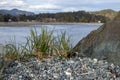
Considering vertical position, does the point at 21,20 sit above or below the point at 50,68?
below

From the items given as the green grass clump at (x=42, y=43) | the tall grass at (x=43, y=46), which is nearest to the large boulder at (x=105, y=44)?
→ the tall grass at (x=43, y=46)

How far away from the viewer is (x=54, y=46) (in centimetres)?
824

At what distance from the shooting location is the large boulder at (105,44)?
7.30 metres

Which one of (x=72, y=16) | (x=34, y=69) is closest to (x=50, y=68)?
(x=34, y=69)

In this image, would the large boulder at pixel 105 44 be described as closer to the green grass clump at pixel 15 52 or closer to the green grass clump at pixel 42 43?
the green grass clump at pixel 42 43

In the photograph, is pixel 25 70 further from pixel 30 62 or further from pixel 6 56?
pixel 6 56

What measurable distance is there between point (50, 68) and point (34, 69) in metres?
0.31

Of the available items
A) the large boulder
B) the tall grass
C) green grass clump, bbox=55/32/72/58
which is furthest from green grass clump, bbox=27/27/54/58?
the large boulder

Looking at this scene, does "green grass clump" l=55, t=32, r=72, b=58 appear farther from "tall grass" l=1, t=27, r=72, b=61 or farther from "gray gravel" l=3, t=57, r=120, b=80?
"gray gravel" l=3, t=57, r=120, b=80

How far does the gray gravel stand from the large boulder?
9.3 inches

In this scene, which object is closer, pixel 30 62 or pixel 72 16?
pixel 30 62

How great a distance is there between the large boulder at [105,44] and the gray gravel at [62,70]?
0.24m

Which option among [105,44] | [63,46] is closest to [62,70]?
[105,44]

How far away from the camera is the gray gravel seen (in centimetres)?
628
